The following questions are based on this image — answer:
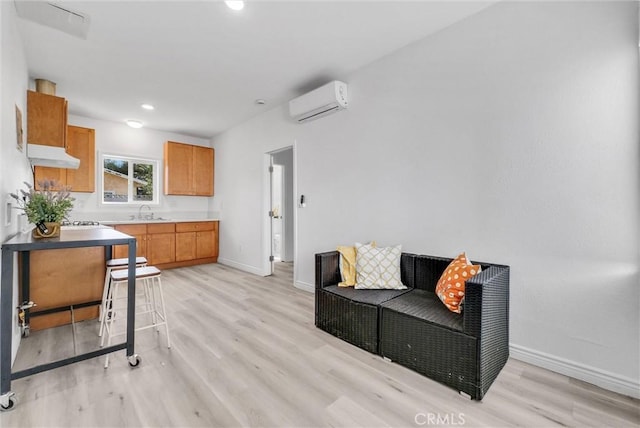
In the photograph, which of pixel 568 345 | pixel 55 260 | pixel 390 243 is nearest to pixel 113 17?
pixel 55 260

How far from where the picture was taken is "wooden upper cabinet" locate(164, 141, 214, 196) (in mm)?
5227

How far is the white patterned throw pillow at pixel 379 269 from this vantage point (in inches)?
94.9

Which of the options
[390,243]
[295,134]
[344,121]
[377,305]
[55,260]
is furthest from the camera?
[295,134]

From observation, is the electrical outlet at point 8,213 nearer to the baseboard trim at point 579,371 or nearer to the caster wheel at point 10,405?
the caster wheel at point 10,405

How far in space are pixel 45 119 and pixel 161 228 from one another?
89.2 inches

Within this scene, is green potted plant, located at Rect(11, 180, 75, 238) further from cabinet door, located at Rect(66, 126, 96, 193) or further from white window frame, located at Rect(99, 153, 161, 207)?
white window frame, located at Rect(99, 153, 161, 207)

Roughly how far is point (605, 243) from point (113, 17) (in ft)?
12.7

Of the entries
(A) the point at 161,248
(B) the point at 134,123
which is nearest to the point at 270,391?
(A) the point at 161,248

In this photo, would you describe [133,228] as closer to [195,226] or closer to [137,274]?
[195,226]

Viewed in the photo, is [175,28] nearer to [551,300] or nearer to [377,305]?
[377,305]

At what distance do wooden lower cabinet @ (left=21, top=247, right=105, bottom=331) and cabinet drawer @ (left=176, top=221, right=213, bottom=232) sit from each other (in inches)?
89.7

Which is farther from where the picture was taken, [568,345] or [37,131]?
[37,131]

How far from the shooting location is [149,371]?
73.4 inches

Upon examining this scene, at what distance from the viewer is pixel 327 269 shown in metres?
2.55
